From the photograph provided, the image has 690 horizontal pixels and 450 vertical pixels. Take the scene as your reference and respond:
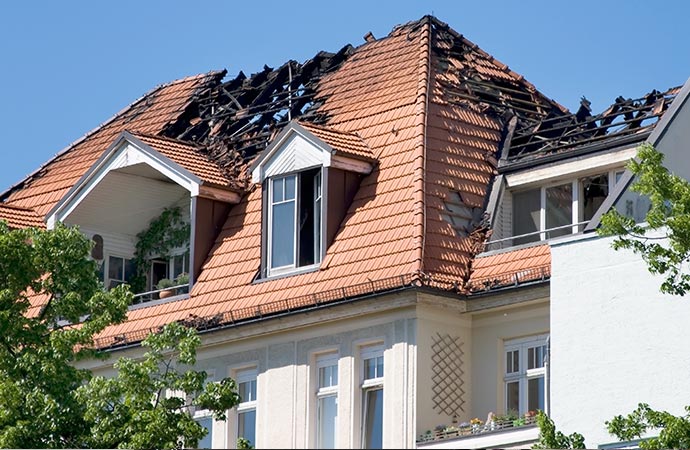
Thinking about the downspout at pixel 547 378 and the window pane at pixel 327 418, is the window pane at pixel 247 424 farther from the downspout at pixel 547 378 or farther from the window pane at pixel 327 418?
the downspout at pixel 547 378

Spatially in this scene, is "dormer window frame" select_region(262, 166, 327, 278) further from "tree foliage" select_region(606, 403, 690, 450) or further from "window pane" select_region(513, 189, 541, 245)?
"tree foliage" select_region(606, 403, 690, 450)

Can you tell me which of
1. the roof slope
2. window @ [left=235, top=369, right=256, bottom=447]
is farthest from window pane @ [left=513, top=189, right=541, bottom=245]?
the roof slope

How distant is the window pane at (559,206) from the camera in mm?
48031

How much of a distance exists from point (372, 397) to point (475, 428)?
2902 millimetres

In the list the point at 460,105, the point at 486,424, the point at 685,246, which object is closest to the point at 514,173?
the point at 460,105

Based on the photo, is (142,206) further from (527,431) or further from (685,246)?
(685,246)

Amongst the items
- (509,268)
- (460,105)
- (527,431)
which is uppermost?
(460,105)

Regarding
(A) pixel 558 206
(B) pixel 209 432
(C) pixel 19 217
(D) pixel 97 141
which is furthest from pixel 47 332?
(D) pixel 97 141

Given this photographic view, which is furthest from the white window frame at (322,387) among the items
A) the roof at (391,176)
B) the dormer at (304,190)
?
the dormer at (304,190)

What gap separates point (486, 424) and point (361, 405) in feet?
10.8

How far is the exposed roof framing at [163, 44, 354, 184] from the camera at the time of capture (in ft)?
175

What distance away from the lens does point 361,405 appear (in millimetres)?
47156

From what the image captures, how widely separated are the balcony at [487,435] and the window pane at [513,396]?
2.95 feet

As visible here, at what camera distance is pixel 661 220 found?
35.6 m
